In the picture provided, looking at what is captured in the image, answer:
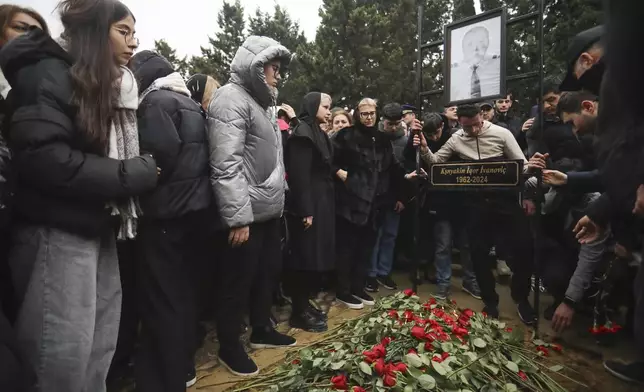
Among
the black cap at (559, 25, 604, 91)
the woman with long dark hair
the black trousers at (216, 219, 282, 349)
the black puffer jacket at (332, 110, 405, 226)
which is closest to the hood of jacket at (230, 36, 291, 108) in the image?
the black trousers at (216, 219, 282, 349)

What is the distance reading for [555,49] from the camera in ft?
26.5

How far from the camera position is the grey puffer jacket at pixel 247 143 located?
2389mm

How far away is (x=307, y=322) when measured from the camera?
3.43 metres

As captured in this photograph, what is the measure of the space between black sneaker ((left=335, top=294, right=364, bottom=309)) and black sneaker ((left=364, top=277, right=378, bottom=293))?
0.52 metres

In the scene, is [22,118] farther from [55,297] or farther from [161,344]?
[161,344]

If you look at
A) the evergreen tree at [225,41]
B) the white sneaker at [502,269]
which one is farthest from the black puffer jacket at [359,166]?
the evergreen tree at [225,41]

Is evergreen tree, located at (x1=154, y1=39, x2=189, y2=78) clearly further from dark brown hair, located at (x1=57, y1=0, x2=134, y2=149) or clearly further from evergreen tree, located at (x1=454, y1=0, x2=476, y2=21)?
dark brown hair, located at (x1=57, y1=0, x2=134, y2=149)

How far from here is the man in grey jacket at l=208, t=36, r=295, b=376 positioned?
2406mm

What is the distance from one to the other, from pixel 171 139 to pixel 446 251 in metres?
3.07

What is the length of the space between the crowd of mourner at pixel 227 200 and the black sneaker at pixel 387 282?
0.10 feet

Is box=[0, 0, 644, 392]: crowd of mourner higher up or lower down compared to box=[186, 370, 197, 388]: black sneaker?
higher up

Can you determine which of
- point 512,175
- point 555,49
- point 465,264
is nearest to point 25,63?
point 512,175

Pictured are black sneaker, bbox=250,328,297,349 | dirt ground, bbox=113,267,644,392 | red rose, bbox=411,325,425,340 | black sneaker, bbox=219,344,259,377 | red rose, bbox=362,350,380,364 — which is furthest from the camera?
black sneaker, bbox=250,328,297,349

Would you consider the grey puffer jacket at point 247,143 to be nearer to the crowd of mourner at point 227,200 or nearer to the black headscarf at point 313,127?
the crowd of mourner at point 227,200
